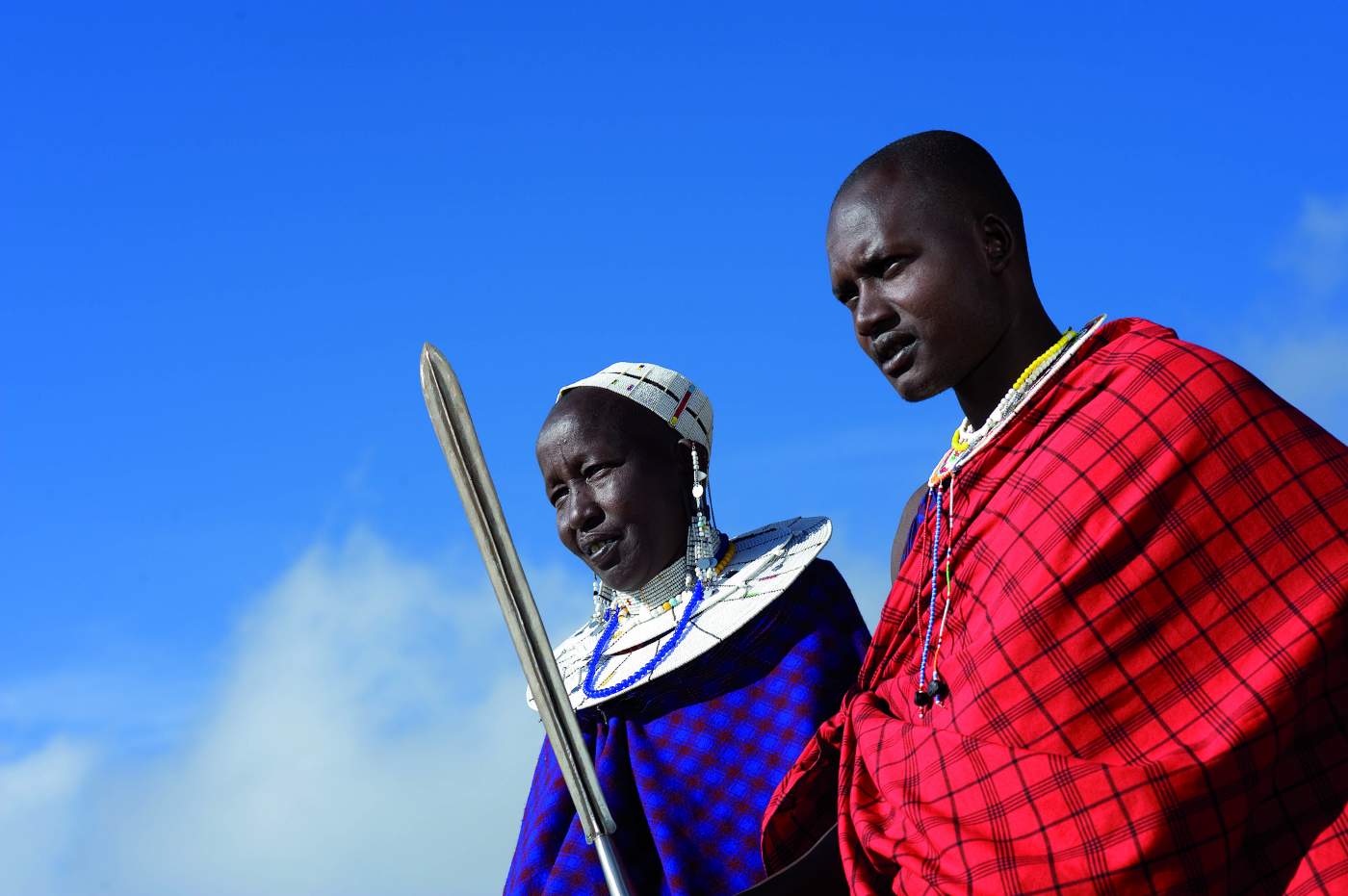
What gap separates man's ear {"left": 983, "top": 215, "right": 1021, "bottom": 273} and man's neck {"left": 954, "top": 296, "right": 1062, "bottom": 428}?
0.13 meters

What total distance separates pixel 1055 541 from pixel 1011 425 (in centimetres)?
48

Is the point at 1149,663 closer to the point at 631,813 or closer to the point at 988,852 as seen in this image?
the point at 988,852

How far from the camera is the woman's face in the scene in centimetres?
550

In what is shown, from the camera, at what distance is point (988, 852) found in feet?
10.2

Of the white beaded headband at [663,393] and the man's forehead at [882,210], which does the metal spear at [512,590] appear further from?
the white beaded headband at [663,393]

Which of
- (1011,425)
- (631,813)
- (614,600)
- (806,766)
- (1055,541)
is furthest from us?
(614,600)

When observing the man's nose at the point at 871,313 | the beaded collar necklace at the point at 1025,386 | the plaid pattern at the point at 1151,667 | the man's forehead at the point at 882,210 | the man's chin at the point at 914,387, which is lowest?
the plaid pattern at the point at 1151,667

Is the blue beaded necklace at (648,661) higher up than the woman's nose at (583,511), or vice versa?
the woman's nose at (583,511)

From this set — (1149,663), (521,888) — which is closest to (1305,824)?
(1149,663)

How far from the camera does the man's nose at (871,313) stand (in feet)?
12.6

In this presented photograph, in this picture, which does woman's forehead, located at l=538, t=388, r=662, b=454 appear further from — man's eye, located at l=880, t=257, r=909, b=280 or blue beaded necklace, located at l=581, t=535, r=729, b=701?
man's eye, located at l=880, t=257, r=909, b=280

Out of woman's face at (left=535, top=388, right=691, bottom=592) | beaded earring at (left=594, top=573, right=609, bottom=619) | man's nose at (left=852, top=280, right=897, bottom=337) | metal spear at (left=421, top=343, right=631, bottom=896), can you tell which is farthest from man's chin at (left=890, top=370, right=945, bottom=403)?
beaded earring at (left=594, top=573, right=609, bottom=619)

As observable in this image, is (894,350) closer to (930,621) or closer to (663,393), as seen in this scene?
(930,621)

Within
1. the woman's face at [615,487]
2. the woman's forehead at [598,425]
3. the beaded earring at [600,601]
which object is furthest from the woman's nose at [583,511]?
the beaded earring at [600,601]
